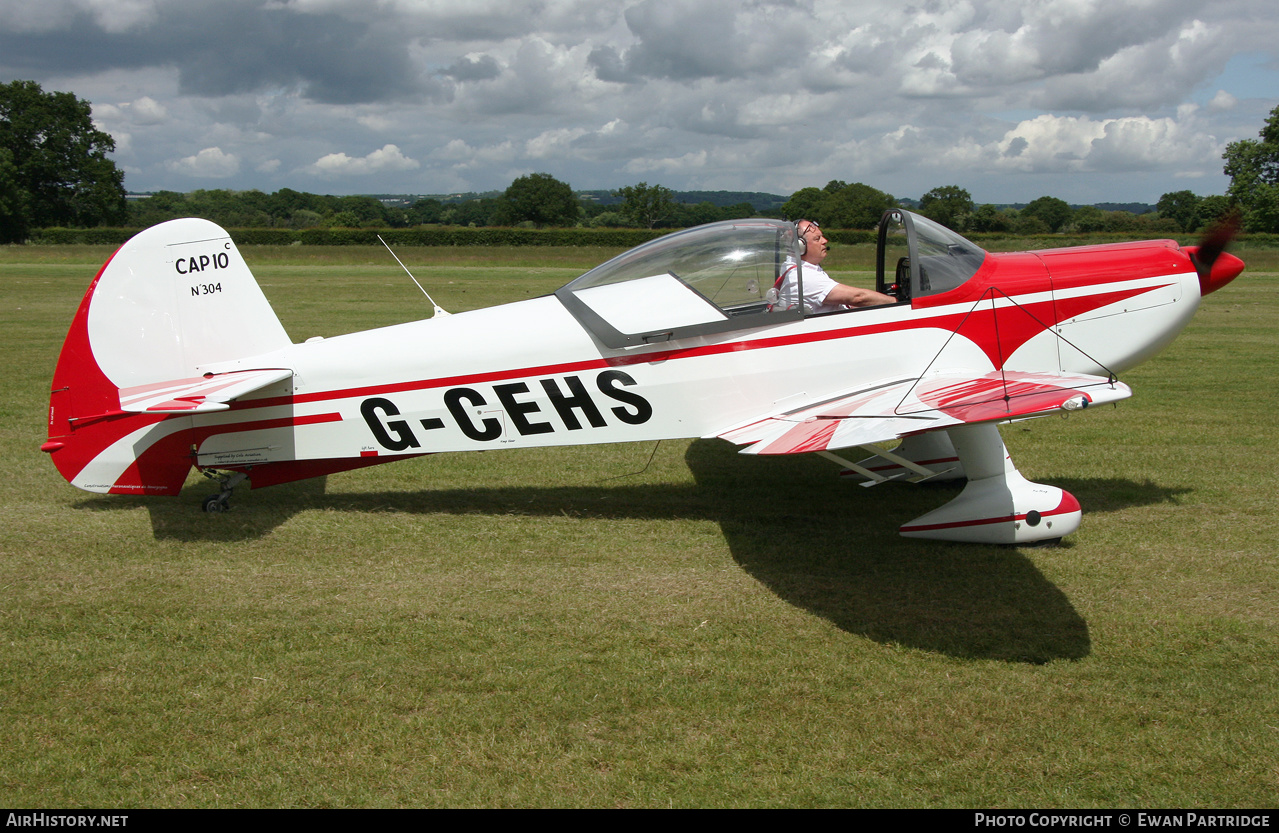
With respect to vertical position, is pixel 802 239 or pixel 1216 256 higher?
pixel 802 239

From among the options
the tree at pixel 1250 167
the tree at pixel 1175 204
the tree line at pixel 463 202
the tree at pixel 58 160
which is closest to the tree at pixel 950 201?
the tree line at pixel 463 202

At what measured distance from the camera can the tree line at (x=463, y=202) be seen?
55.5m

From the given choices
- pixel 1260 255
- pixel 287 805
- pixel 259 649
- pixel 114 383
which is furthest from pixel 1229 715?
pixel 1260 255

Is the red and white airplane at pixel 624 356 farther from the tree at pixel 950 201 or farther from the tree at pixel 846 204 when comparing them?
the tree at pixel 950 201

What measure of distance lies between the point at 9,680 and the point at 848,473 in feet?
18.2

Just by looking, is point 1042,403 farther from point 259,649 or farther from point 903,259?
point 259,649

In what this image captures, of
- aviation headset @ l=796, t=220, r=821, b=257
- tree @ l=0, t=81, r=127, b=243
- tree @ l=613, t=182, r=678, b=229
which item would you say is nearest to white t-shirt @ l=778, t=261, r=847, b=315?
aviation headset @ l=796, t=220, r=821, b=257

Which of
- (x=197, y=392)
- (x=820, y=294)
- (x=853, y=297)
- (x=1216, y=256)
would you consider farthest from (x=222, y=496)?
(x=1216, y=256)

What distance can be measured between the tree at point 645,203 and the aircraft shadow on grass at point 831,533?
63.9 metres

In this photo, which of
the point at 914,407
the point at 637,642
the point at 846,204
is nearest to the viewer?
the point at 637,642

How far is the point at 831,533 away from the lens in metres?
5.73

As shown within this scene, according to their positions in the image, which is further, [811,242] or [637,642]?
[811,242]

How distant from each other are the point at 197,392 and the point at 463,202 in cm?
9871

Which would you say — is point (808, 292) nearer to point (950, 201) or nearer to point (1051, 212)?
point (950, 201)
